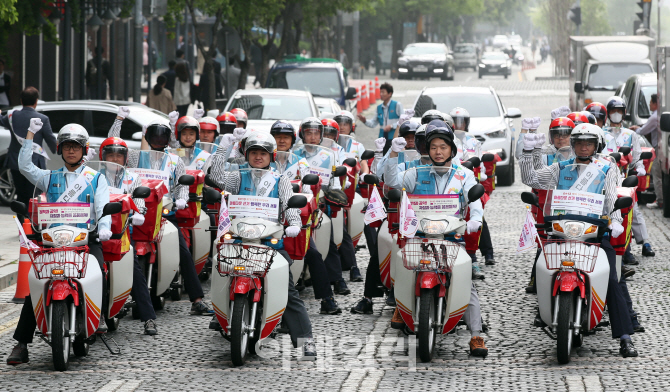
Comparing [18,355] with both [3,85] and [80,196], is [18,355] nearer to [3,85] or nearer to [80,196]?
[80,196]

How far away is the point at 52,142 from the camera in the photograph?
12.3m

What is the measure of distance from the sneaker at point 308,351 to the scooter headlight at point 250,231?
894 mm

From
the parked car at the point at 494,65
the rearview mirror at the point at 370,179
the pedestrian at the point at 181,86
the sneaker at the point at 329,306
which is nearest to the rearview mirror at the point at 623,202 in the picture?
the rearview mirror at the point at 370,179

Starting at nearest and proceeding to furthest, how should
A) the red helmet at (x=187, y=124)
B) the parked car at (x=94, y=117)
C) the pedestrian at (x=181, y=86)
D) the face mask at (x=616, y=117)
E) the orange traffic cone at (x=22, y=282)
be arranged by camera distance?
the orange traffic cone at (x=22, y=282)
the red helmet at (x=187, y=124)
the face mask at (x=616, y=117)
the parked car at (x=94, y=117)
the pedestrian at (x=181, y=86)

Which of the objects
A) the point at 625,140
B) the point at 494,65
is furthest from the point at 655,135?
the point at 494,65

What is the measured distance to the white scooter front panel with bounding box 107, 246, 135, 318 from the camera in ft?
25.3

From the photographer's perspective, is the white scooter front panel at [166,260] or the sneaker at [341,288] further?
the sneaker at [341,288]

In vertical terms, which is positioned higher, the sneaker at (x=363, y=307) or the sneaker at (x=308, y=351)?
the sneaker at (x=363, y=307)

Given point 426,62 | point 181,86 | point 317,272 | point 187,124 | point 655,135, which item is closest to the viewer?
point 317,272

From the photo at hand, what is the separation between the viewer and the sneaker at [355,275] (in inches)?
416

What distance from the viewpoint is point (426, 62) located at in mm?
47281

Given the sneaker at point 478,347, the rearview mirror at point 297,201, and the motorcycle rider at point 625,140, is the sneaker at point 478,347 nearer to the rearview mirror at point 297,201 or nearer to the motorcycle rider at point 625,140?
the rearview mirror at point 297,201

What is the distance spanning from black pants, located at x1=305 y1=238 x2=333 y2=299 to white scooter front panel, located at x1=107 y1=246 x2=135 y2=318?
4.80 feet

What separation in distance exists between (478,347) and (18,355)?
3.11 m
